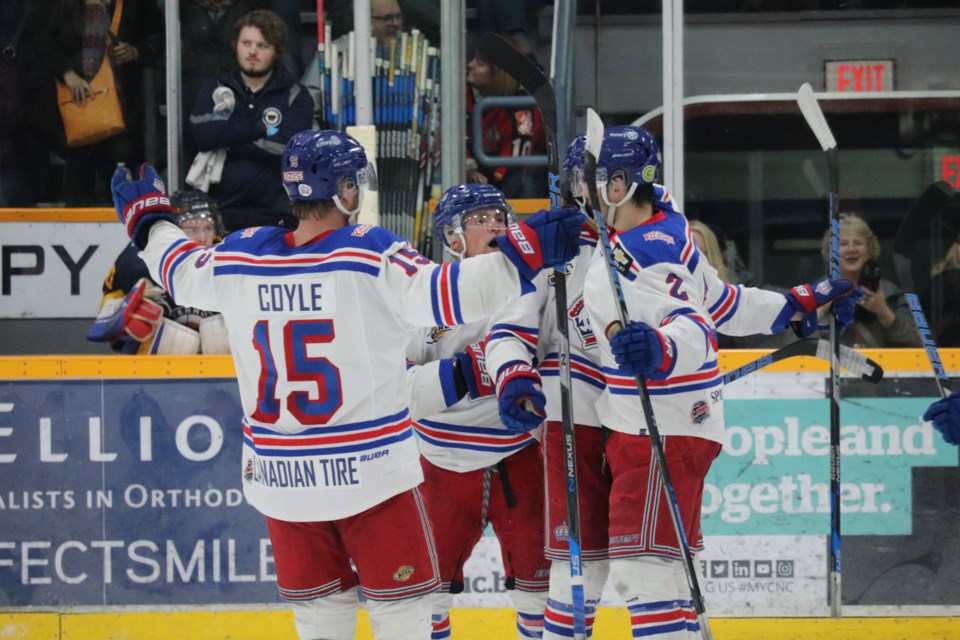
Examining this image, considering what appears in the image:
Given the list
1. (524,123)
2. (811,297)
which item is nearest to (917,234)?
(811,297)

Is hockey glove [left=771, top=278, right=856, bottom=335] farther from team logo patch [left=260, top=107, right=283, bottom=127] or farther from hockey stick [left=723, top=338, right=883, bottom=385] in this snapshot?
team logo patch [left=260, top=107, right=283, bottom=127]

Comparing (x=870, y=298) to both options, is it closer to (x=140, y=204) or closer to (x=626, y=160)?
(x=626, y=160)

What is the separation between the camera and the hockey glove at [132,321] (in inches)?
164

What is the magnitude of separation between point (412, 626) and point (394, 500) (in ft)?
0.86

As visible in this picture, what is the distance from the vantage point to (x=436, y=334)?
3369mm

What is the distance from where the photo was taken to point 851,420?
4.06 m

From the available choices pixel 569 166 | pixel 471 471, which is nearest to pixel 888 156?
pixel 569 166

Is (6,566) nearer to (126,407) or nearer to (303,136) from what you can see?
(126,407)

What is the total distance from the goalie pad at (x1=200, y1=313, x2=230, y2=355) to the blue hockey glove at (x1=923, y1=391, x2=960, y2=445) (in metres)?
2.17

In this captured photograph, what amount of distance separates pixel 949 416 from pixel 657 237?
2.55 feet

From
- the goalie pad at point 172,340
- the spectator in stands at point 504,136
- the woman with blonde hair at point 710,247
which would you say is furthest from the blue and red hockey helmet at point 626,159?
the goalie pad at point 172,340

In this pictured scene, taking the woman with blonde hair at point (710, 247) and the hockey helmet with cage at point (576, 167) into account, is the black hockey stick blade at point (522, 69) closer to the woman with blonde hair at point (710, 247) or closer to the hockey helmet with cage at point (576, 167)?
the hockey helmet with cage at point (576, 167)

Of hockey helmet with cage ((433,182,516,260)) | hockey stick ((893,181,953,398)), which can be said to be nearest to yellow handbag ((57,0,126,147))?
hockey helmet with cage ((433,182,516,260))

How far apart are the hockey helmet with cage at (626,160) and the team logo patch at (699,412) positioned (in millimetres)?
494
